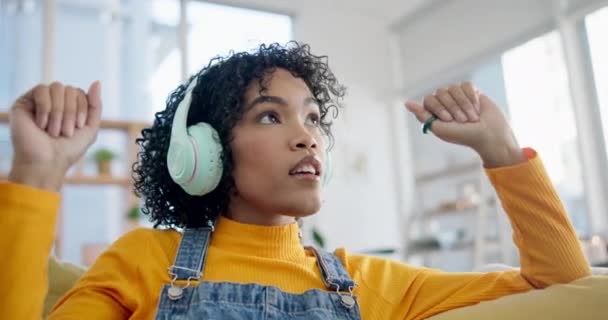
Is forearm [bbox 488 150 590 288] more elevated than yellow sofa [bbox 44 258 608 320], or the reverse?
forearm [bbox 488 150 590 288]

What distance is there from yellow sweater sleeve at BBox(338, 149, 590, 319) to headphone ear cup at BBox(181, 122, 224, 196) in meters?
0.34

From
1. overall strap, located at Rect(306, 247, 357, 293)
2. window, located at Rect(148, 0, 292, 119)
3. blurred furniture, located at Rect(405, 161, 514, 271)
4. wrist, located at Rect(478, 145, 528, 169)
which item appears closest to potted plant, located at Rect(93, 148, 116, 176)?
window, located at Rect(148, 0, 292, 119)

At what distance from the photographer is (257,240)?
100 centimetres

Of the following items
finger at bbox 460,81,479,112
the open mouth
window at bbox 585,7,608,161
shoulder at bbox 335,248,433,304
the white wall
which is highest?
the white wall

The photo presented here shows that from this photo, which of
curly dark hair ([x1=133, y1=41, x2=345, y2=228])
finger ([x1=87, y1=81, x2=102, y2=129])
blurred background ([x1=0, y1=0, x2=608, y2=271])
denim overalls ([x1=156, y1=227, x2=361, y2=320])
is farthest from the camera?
blurred background ([x1=0, y1=0, x2=608, y2=271])

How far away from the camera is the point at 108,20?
159 inches

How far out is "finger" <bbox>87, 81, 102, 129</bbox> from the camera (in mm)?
735

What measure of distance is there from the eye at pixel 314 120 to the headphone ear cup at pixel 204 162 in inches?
6.9

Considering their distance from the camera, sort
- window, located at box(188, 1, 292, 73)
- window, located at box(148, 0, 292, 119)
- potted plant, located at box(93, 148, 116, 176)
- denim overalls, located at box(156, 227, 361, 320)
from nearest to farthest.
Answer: denim overalls, located at box(156, 227, 361, 320)
potted plant, located at box(93, 148, 116, 176)
window, located at box(148, 0, 292, 119)
window, located at box(188, 1, 292, 73)

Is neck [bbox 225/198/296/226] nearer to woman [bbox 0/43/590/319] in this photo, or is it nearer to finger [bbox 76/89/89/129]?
woman [bbox 0/43/590/319]

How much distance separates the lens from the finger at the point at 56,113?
70cm

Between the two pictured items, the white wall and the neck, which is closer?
the neck

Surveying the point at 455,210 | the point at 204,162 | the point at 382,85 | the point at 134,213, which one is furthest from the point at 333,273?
the point at 382,85

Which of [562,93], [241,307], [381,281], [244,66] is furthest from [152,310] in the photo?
[562,93]
